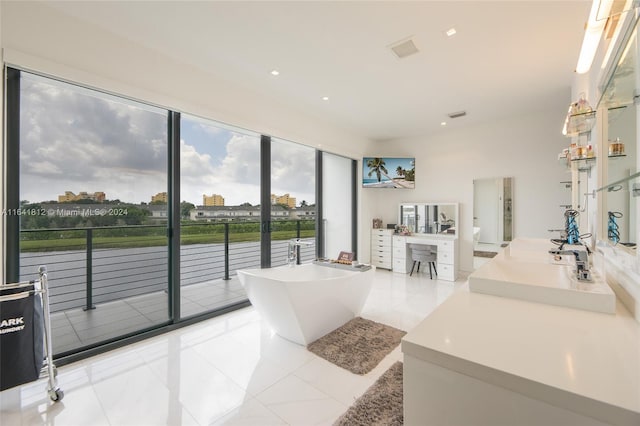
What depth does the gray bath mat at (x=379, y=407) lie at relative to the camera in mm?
1601

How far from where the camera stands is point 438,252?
16.5 feet

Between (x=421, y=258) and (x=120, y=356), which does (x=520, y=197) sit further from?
(x=120, y=356)

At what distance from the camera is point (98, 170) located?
97.2 inches

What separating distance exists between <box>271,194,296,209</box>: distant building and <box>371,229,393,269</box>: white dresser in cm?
233

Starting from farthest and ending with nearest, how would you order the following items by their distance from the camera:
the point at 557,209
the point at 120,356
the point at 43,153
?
the point at 557,209 < the point at 120,356 < the point at 43,153

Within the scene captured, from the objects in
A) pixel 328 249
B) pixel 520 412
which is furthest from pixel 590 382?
pixel 328 249

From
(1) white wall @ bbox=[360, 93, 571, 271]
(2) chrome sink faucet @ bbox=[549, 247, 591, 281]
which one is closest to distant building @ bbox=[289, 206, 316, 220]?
(1) white wall @ bbox=[360, 93, 571, 271]

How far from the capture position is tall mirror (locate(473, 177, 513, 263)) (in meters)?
4.61

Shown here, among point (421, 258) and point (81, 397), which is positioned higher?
point (421, 258)

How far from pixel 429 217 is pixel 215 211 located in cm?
422

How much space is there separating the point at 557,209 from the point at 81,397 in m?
6.12

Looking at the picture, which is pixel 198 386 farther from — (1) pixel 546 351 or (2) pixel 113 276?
(1) pixel 546 351

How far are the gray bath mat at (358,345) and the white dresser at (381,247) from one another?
2860mm

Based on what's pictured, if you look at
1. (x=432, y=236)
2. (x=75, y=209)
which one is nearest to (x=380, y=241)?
(x=432, y=236)
